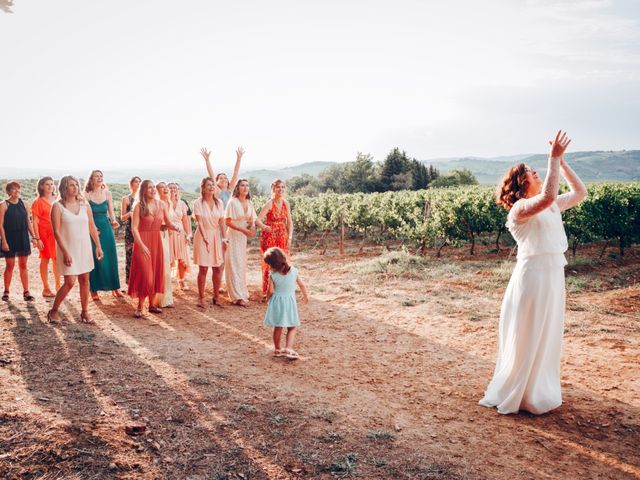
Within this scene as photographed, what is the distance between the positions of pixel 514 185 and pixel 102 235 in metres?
5.90

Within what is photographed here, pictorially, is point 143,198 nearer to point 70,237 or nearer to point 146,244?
point 146,244

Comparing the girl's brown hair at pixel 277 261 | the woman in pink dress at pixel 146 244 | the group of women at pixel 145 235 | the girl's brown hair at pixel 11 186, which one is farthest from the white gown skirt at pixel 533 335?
the girl's brown hair at pixel 11 186

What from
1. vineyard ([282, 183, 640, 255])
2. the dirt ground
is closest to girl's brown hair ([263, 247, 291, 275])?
the dirt ground

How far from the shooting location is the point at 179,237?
8484 millimetres

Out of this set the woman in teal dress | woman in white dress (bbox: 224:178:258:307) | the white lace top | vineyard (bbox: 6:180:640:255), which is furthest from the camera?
vineyard (bbox: 6:180:640:255)

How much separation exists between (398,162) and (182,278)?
137 ft

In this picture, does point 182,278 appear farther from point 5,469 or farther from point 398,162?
point 398,162

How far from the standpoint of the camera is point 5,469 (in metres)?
2.63

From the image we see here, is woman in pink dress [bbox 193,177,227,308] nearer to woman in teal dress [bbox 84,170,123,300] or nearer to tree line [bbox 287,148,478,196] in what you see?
woman in teal dress [bbox 84,170,123,300]

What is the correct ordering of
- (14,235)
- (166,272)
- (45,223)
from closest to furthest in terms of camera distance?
(166,272)
(14,235)
(45,223)

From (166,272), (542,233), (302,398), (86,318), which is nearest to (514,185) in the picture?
(542,233)

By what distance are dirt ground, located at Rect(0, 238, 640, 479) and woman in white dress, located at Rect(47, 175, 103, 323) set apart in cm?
49

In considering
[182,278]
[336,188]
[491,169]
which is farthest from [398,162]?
[491,169]

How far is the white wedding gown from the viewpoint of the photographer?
12.4 feet
